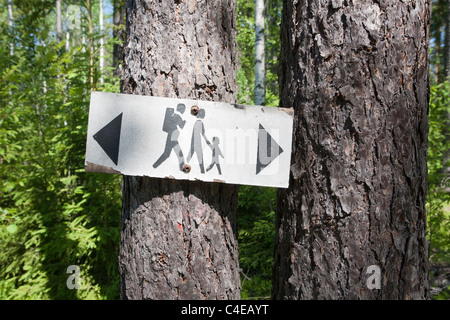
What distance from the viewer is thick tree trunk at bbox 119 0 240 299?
1.19 meters

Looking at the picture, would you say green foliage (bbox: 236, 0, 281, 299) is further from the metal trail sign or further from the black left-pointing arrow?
the black left-pointing arrow

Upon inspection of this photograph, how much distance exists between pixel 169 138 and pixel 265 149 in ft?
1.25

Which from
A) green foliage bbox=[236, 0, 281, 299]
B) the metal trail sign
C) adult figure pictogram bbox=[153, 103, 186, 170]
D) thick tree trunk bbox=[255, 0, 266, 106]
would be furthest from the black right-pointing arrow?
thick tree trunk bbox=[255, 0, 266, 106]

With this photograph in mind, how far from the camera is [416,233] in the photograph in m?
1.24

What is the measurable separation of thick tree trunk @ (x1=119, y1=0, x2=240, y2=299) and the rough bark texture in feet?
1.18

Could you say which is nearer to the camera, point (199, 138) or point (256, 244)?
point (199, 138)

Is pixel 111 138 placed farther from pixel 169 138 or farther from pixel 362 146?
pixel 362 146

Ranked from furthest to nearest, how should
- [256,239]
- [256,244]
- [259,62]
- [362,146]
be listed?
[259,62] < [256,239] < [256,244] < [362,146]

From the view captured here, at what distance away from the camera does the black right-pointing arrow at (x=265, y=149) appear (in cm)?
125

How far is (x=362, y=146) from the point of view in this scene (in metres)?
1.18

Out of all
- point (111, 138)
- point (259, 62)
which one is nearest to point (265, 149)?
point (111, 138)

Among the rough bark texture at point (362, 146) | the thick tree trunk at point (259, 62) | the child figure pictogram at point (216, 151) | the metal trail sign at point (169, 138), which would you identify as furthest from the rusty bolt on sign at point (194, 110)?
the thick tree trunk at point (259, 62)

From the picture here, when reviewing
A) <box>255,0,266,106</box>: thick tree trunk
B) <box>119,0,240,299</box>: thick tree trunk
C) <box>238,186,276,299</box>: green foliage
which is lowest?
<box>238,186,276,299</box>: green foliage
